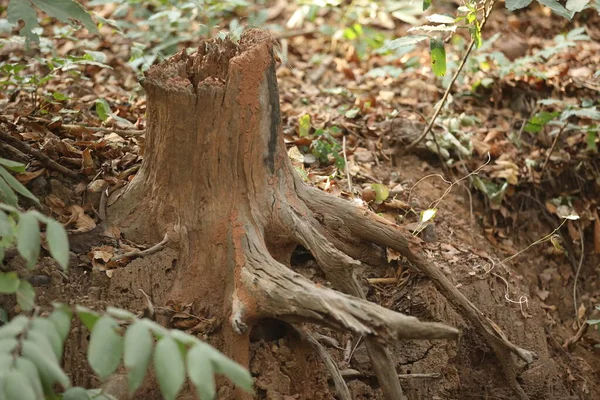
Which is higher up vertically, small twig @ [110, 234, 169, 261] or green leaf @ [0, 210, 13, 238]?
green leaf @ [0, 210, 13, 238]

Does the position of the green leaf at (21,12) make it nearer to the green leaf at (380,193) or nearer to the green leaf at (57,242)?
the green leaf at (57,242)

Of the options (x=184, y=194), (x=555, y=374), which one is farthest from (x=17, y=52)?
(x=555, y=374)

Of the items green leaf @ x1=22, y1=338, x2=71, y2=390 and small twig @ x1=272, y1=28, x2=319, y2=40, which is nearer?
green leaf @ x1=22, y1=338, x2=71, y2=390

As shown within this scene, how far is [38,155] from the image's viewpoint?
9.78 ft

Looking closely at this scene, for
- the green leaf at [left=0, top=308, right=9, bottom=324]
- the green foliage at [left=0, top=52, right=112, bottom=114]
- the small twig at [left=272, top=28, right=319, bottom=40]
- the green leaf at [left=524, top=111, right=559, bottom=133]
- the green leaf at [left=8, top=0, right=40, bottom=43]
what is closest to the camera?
the green leaf at [left=8, top=0, right=40, bottom=43]

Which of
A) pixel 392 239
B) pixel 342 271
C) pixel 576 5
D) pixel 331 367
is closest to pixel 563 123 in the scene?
pixel 576 5

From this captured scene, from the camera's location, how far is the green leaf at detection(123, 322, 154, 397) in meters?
1.51

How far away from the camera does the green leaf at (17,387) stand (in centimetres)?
147

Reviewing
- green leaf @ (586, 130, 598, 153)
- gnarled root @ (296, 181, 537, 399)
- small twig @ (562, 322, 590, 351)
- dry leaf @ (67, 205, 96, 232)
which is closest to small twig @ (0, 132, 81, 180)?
dry leaf @ (67, 205, 96, 232)

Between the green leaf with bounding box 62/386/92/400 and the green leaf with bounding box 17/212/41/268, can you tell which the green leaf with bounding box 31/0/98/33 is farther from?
the green leaf with bounding box 62/386/92/400

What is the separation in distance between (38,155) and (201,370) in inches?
72.7

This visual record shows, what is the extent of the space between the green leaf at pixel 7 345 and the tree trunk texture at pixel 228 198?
0.98 meters

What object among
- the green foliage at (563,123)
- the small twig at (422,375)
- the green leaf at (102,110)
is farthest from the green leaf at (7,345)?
the green foliage at (563,123)

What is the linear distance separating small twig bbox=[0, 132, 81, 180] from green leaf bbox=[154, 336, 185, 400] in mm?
1700
